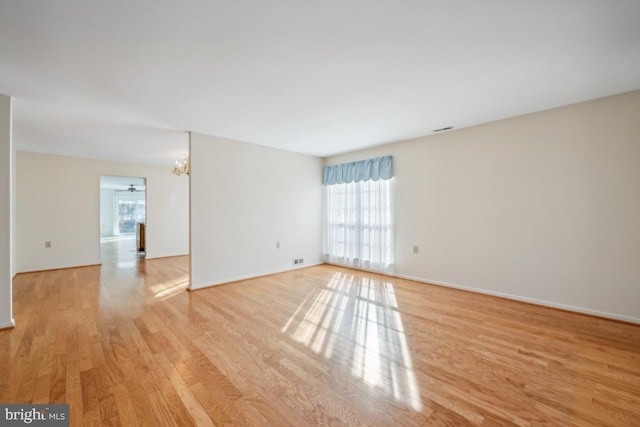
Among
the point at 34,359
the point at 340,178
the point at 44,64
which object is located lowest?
the point at 34,359

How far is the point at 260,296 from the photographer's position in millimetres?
3473

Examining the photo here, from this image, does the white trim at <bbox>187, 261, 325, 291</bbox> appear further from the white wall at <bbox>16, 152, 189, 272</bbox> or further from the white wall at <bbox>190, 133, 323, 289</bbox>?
the white wall at <bbox>16, 152, 189, 272</bbox>

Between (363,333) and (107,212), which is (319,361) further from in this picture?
(107,212)

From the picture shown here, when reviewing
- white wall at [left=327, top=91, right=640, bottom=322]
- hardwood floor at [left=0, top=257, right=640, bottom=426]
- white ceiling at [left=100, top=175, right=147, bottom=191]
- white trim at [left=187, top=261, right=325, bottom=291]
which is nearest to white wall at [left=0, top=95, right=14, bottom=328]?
hardwood floor at [left=0, top=257, right=640, bottom=426]

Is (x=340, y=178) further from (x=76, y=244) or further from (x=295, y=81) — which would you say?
(x=76, y=244)

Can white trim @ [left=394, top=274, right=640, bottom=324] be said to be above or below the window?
below

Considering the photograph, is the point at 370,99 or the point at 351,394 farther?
the point at 370,99

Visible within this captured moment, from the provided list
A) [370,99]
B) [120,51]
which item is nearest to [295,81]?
[370,99]

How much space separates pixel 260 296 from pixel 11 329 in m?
2.43

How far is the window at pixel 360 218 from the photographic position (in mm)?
4535

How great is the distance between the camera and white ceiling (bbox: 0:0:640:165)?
5.01 ft

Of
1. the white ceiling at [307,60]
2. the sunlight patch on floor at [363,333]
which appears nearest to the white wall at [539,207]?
the white ceiling at [307,60]

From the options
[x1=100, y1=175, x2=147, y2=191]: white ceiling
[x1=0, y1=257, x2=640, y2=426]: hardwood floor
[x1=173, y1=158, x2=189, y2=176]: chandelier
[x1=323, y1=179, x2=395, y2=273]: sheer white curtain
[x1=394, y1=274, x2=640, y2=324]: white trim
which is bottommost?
[x1=0, y1=257, x2=640, y2=426]: hardwood floor

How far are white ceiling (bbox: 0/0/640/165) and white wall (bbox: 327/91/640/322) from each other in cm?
32
